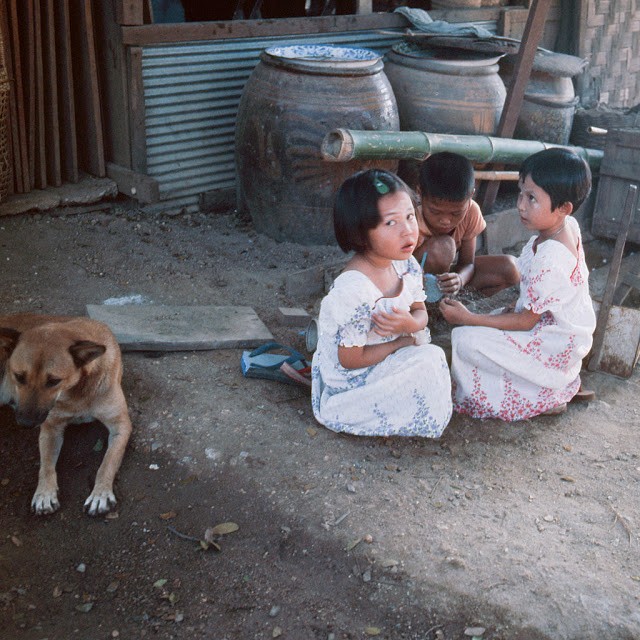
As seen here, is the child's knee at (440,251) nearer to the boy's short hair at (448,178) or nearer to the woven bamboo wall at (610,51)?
the boy's short hair at (448,178)

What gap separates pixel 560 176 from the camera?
3707mm

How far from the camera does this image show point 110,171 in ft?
19.7

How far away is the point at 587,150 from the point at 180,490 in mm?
4826

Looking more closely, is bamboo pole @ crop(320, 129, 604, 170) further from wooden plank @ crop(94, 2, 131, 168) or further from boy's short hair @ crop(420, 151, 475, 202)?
wooden plank @ crop(94, 2, 131, 168)

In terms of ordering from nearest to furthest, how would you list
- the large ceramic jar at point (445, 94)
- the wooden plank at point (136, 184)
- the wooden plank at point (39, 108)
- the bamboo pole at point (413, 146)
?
1. the bamboo pole at point (413, 146)
2. the wooden plank at point (39, 108)
3. the wooden plank at point (136, 184)
4. the large ceramic jar at point (445, 94)

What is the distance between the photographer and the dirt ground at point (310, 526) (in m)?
2.77

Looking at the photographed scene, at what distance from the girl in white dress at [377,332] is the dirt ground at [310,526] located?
131mm

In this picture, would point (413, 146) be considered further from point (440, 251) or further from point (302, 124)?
point (440, 251)

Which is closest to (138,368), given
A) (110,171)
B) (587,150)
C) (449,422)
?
(449,422)

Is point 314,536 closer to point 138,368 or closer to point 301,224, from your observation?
point 138,368

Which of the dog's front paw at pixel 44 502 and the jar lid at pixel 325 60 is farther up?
the jar lid at pixel 325 60

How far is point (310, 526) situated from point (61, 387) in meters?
1.08

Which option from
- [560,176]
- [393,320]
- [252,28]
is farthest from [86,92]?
[560,176]

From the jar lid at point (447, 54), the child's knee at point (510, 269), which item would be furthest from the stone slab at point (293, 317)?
the jar lid at point (447, 54)
